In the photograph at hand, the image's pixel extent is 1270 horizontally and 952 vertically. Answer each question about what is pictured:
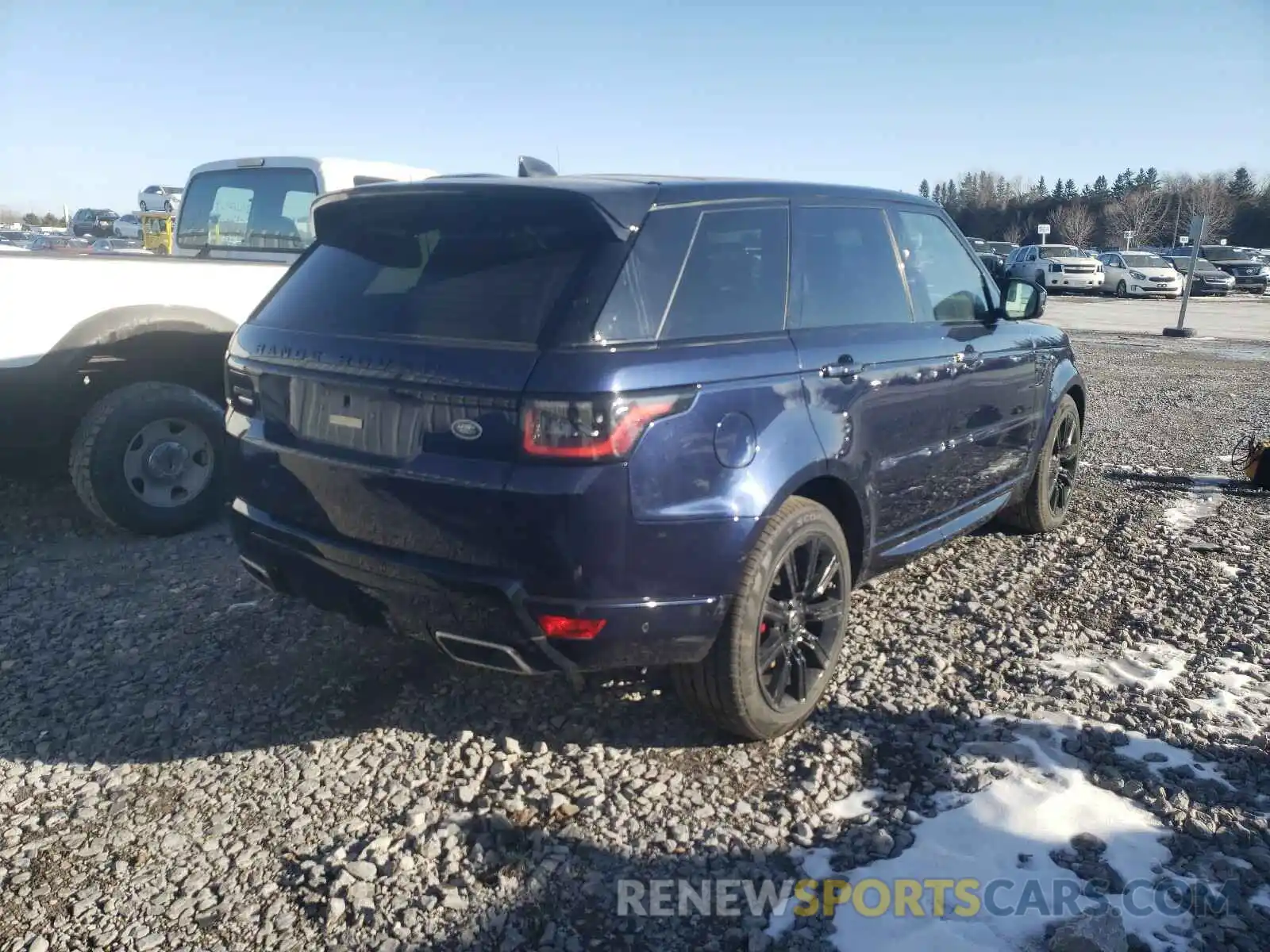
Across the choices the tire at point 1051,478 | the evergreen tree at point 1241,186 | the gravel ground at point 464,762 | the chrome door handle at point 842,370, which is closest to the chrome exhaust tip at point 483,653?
the gravel ground at point 464,762

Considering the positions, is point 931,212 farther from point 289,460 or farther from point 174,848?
point 174,848

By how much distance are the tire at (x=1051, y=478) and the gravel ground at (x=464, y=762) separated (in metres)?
0.60

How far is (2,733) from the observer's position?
3.29m

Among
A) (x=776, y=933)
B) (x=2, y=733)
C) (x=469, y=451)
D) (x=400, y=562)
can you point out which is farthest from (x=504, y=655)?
(x=2, y=733)

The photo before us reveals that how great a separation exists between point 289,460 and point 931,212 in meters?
3.10

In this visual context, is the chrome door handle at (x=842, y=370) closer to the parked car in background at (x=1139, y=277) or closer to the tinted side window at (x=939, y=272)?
the tinted side window at (x=939, y=272)

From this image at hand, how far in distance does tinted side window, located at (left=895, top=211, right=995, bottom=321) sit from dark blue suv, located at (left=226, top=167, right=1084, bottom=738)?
518 millimetres

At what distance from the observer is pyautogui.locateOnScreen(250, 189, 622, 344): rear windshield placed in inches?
110

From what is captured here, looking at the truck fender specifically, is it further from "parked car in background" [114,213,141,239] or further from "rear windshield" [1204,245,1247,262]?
"rear windshield" [1204,245,1247,262]

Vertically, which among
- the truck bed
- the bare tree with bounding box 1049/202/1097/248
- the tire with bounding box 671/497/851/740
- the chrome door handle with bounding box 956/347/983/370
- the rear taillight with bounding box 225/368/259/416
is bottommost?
the tire with bounding box 671/497/851/740

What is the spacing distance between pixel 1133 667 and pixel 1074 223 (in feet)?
233

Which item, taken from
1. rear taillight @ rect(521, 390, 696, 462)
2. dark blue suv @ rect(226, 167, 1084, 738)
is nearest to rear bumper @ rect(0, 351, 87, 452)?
dark blue suv @ rect(226, 167, 1084, 738)

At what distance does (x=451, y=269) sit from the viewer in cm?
297

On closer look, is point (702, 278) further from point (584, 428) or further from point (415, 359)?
point (415, 359)
